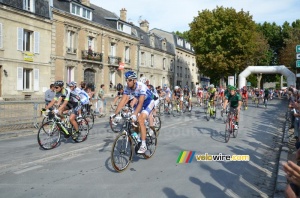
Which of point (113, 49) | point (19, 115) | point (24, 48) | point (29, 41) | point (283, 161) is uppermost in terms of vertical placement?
point (113, 49)

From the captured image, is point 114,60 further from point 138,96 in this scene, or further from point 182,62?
point 138,96

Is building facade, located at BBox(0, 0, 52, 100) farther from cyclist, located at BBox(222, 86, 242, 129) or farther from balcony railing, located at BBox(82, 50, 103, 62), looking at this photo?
cyclist, located at BBox(222, 86, 242, 129)

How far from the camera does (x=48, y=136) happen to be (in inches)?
323

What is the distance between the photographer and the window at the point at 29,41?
25438mm

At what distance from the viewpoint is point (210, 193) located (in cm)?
510

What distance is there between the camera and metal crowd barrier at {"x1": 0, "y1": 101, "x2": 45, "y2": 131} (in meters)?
10.9

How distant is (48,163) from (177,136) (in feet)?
17.5

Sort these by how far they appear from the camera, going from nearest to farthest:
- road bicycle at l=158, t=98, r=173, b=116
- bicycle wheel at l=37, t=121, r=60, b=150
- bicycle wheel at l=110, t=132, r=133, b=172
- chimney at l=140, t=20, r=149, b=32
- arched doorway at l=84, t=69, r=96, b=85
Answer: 1. bicycle wheel at l=110, t=132, r=133, b=172
2. bicycle wheel at l=37, t=121, r=60, b=150
3. road bicycle at l=158, t=98, r=173, b=116
4. arched doorway at l=84, t=69, r=96, b=85
5. chimney at l=140, t=20, r=149, b=32

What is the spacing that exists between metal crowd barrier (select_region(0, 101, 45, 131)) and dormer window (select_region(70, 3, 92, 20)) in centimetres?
2109

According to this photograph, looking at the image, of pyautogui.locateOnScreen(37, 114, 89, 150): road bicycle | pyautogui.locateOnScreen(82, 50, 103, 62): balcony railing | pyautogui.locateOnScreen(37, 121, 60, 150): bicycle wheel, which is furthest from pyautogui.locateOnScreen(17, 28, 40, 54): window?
pyautogui.locateOnScreen(37, 121, 60, 150): bicycle wheel

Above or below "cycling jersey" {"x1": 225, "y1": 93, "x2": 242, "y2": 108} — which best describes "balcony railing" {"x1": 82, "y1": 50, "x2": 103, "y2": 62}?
above

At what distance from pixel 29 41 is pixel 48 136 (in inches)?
820

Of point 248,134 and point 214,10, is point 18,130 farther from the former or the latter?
point 214,10

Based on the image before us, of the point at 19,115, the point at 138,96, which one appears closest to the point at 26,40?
the point at 19,115
